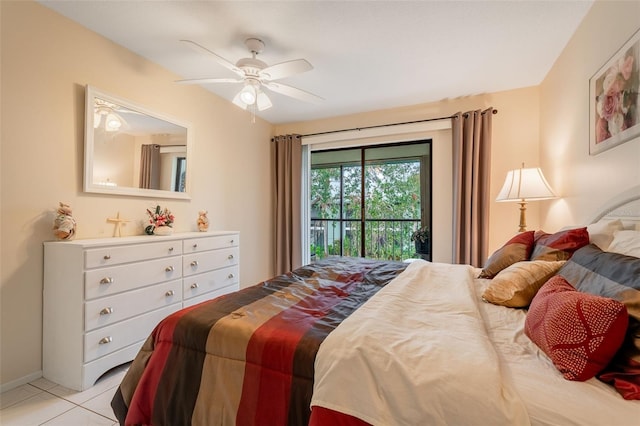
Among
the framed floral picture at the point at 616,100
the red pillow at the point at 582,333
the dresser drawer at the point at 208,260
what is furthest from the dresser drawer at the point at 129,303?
the framed floral picture at the point at 616,100

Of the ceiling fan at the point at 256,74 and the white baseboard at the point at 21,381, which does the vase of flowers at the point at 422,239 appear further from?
the white baseboard at the point at 21,381

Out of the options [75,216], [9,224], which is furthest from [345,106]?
[9,224]

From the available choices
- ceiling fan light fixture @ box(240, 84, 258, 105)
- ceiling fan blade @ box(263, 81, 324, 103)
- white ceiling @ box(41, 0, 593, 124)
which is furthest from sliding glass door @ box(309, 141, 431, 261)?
ceiling fan light fixture @ box(240, 84, 258, 105)

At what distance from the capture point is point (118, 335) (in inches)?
75.0

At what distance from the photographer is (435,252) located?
3457 millimetres

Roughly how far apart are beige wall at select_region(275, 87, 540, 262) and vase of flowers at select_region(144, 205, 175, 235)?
9.79ft

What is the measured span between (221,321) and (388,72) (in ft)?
8.60

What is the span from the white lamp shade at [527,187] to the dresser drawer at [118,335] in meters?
3.07

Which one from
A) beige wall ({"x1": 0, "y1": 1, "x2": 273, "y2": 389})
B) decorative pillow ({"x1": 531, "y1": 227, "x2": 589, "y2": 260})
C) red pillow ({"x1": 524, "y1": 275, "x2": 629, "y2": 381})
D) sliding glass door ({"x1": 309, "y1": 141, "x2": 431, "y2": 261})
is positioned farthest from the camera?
sliding glass door ({"x1": 309, "y1": 141, "x2": 431, "y2": 261})

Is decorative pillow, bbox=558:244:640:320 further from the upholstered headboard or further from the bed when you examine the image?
the upholstered headboard

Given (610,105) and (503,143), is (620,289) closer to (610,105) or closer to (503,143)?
(610,105)

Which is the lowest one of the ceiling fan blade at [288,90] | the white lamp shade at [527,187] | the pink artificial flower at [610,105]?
the white lamp shade at [527,187]

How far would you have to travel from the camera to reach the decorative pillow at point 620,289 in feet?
2.45

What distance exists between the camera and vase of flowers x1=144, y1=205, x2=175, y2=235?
2.45 m
